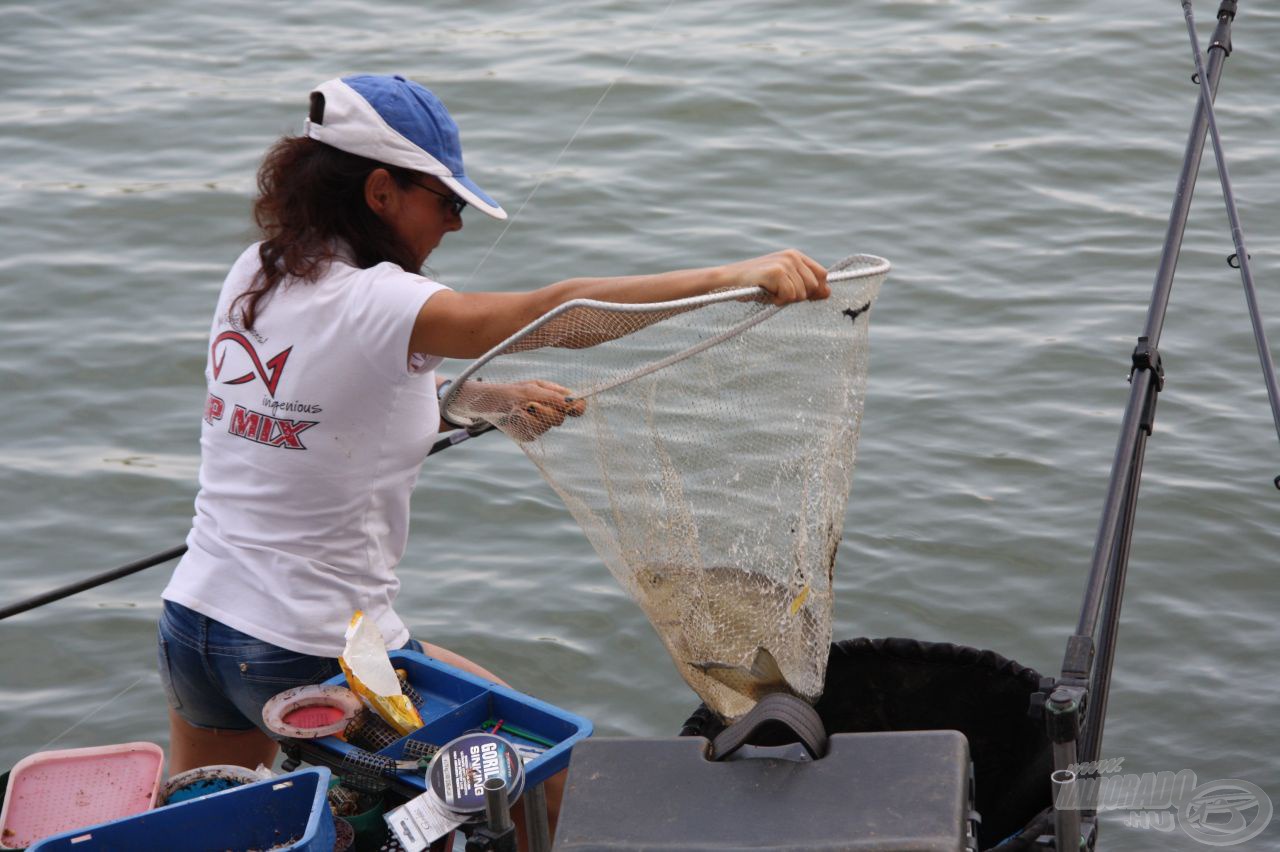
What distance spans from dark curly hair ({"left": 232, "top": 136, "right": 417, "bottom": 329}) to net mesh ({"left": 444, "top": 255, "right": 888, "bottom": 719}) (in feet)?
0.99

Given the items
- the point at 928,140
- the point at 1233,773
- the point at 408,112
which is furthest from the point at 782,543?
the point at 928,140

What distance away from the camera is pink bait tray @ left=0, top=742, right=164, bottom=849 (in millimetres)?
2646

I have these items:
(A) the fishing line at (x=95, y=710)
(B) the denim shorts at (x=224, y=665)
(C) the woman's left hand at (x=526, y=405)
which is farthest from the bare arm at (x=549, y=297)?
(A) the fishing line at (x=95, y=710)

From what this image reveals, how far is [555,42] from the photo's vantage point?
9211mm

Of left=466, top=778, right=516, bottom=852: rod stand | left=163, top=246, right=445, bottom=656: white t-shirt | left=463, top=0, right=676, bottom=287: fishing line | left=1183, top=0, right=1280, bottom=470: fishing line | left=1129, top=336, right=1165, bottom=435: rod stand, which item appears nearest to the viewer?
left=466, top=778, right=516, bottom=852: rod stand

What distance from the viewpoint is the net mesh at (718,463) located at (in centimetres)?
253

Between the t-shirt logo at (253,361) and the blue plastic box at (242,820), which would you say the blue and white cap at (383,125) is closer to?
the t-shirt logo at (253,361)

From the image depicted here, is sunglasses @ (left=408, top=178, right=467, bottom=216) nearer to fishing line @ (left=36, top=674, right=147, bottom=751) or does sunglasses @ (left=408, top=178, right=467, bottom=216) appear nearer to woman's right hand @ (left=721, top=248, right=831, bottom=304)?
woman's right hand @ (left=721, top=248, right=831, bottom=304)

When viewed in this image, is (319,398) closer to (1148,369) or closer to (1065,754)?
(1065,754)

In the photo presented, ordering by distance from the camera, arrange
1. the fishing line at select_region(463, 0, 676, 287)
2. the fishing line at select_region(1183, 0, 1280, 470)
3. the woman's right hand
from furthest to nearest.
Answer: the fishing line at select_region(463, 0, 676, 287), the fishing line at select_region(1183, 0, 1280, 470), the woman's right hand

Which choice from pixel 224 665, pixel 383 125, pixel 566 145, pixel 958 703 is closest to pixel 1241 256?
pixel 958 703

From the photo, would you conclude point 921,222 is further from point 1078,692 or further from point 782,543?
point 1078,692

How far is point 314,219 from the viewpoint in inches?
103

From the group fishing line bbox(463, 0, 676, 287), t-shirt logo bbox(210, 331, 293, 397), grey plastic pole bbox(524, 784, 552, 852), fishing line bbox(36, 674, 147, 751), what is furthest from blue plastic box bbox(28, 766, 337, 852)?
fishing line bbox(463, 0, 676, 287)
